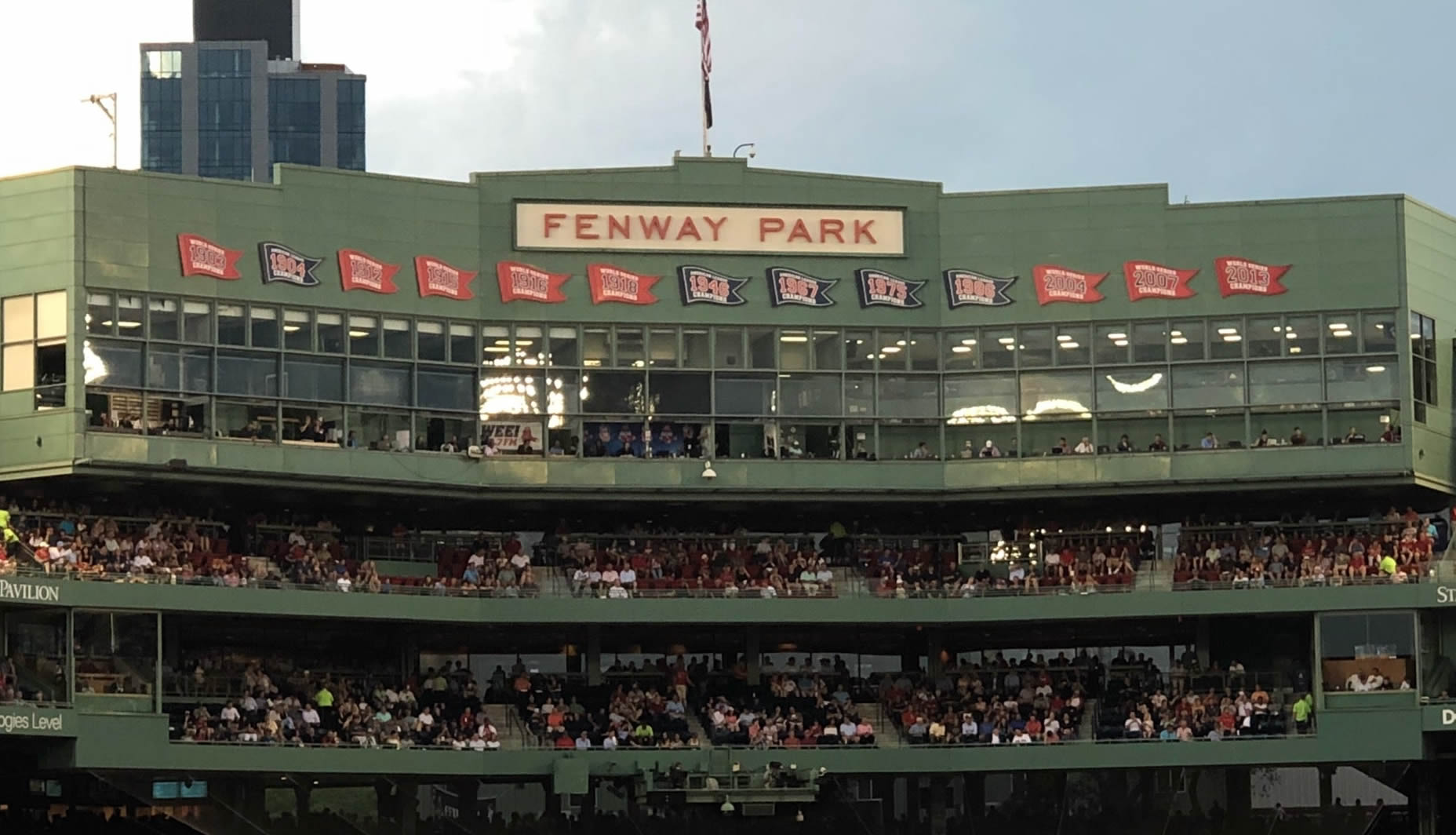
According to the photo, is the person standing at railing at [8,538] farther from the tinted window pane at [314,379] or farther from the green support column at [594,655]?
the green support column at [594,655]

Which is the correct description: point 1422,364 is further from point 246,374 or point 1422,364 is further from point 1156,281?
point 246,374

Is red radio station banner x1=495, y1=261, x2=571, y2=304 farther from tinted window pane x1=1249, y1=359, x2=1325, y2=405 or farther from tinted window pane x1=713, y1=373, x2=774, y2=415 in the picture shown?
tinted window pane x1=1249, y1=359, x2=1325, y2=405

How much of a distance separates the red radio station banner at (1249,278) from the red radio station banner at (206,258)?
22.4 metres

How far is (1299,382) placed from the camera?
56.9 metres

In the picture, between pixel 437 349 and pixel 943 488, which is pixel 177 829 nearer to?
pixel 437 349

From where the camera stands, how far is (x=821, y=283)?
2287 inches

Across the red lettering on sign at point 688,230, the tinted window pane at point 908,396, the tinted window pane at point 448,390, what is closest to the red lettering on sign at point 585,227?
the red lettering on sign at point 688,230

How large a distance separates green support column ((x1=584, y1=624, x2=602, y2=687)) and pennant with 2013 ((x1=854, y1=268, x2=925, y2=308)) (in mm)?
9922

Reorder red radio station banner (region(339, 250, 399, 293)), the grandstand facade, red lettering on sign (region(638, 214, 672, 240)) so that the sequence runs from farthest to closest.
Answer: red lettering on sign (region(638, 214, 672, 240)) < red radio station banner (region(339, 250, 399, 293)) < the grandstand facade

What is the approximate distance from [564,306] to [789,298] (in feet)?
17.2

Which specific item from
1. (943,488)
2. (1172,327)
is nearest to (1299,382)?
(1172,327)

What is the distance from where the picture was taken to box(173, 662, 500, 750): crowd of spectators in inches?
2062

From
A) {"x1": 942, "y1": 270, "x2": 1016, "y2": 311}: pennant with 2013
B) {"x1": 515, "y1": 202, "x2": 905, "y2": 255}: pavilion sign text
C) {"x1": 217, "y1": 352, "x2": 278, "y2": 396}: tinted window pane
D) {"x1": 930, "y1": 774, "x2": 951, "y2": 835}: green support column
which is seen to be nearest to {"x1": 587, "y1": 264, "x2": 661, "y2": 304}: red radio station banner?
{"x1": 515, "y1": 202, "x2": 905, "y2": 255}: pavilion sign text

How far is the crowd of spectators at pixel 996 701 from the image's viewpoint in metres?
55.9
